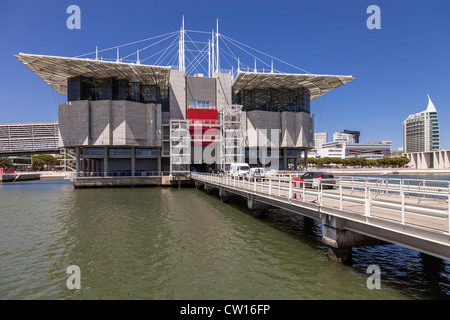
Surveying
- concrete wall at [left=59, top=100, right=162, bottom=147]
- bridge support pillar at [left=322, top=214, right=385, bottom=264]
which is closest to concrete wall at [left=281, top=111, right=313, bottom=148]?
concrete wall at [left=59, top=100, right=162, bottom=147]

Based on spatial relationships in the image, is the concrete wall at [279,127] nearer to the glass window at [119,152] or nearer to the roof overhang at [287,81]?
the roof overhang at [287,81]

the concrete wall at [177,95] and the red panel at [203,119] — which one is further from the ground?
the concrete wall at [177,95]

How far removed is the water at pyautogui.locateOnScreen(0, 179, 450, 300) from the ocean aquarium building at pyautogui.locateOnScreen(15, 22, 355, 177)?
3698cm

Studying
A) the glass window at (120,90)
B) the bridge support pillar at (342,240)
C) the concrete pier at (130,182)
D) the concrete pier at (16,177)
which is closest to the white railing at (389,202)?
the bridge support pillar at (342,240)

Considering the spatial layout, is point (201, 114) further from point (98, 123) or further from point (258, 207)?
point (258, 207)

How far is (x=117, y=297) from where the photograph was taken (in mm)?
9180

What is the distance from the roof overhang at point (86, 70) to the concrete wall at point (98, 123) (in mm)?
6851

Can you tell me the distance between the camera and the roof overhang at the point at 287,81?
59219 mm

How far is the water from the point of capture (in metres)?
9.51

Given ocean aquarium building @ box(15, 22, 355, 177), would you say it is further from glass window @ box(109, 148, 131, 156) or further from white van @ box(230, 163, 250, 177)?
white van @ box(230, 163, 250, 177)

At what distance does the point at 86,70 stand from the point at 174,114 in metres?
20.6

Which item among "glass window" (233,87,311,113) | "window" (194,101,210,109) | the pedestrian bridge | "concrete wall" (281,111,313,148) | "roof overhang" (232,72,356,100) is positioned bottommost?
the pedestrian bridge
